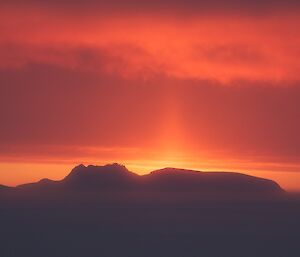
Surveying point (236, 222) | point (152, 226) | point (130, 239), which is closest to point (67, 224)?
point (152, 226)

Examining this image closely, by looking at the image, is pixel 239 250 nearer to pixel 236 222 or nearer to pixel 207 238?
pixel 207 238

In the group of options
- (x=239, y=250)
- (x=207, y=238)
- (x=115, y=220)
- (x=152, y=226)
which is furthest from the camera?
(x=115, y=220)

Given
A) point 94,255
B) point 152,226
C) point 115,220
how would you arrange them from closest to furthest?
point 94,255 < point 152,226 < point 115,220

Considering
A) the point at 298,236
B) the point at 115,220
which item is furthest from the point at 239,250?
the point at 115,220

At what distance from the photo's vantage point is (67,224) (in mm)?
114625

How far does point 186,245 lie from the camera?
284 ft

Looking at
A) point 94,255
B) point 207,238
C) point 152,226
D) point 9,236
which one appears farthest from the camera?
point 152,226

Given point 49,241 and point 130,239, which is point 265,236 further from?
point 49,241

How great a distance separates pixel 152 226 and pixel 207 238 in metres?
20.0

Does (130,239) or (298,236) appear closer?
(130,239)

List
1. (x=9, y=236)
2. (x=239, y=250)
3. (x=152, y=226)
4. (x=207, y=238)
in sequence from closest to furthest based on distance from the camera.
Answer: (x=239, y=250) < (x=9, y=236) < (x=207, y=238) < (x=152, y=226)

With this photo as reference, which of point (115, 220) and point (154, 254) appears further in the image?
point (115, 220)

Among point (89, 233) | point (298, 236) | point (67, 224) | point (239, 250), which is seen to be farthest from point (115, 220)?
point (239, 250)

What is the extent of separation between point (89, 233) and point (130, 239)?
884 centimetres
